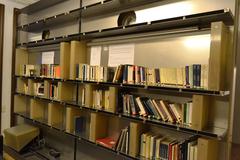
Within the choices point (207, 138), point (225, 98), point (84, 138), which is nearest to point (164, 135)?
point (207, 138)

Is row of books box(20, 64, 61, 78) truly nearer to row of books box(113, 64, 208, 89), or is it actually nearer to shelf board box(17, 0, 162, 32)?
shelf board box(17, 0, 162, 32)

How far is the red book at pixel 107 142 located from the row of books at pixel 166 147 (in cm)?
38

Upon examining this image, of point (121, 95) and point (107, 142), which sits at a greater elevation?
point (121, 95)

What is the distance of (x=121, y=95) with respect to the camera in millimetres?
2334

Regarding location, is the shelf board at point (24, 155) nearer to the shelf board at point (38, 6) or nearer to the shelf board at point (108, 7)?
the shelf board at point (108, 7)

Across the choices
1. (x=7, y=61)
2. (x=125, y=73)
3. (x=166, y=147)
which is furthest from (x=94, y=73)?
(x=7, y=61)

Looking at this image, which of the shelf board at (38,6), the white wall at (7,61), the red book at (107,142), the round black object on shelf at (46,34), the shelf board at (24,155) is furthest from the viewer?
the white wall at (7,61)

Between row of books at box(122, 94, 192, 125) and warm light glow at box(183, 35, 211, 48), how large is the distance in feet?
1.72

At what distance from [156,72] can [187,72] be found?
308mm

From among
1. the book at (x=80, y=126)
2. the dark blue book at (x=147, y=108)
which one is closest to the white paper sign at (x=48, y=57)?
the book at (x=80, y=126)

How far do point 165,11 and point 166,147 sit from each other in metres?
1.31

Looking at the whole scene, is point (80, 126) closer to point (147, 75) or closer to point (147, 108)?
point (147, 108)

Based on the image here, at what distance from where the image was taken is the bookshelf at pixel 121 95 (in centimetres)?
170

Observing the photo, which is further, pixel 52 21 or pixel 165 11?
pixel 52 21
